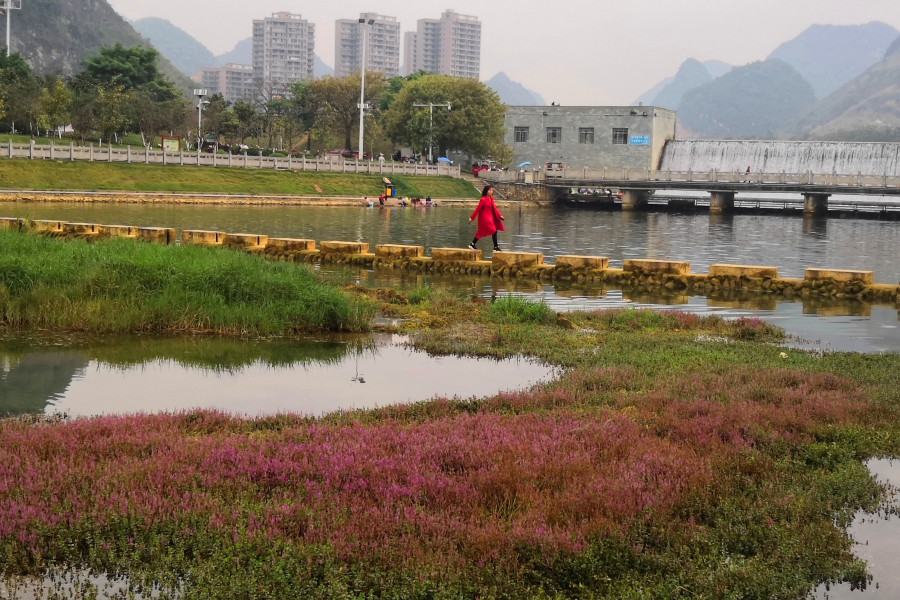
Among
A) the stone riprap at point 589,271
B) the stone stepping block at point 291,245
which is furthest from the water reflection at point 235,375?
the stone stepping block at point 291,245

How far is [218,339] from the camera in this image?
14047 mm

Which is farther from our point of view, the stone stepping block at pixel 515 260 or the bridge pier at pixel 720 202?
the bridge pier at pixel 720 202

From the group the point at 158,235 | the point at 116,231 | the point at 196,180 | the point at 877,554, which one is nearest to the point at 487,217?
the point at 158,235

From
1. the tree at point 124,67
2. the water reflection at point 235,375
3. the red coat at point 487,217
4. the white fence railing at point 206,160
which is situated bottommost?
the water reflection at point 235,375

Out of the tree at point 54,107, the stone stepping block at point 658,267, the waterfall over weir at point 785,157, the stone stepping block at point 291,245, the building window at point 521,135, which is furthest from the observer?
the building window at point 521,135

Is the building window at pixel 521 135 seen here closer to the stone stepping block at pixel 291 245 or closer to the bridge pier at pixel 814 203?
the bridge pier at pixel 814 203

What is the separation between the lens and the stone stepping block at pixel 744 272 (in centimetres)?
2143

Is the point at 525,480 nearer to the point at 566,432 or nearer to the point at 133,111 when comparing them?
the point at 566,432

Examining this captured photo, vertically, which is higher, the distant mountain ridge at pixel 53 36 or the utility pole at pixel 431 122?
the distant mountain ridge at pixel 53 36

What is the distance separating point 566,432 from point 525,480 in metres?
1.39

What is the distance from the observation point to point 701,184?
78.2m

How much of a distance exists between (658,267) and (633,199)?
6391 centimetres

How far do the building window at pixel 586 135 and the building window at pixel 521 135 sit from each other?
5946 mm

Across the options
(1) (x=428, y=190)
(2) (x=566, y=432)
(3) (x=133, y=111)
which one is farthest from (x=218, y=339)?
(3) (x=133, y=111)
